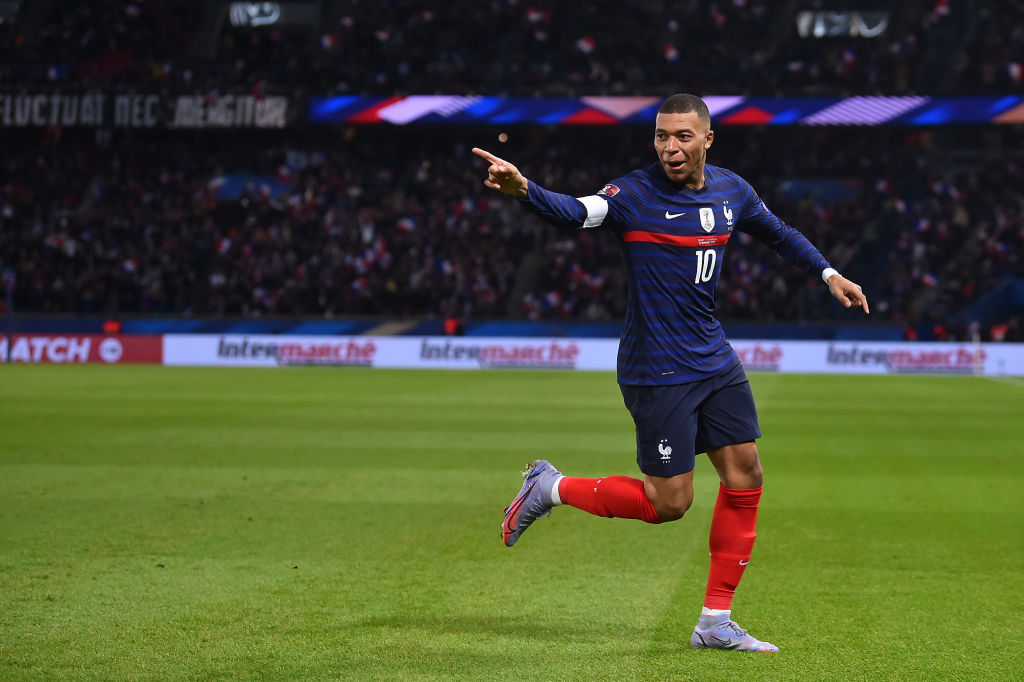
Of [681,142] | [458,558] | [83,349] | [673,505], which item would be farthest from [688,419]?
[83,349]

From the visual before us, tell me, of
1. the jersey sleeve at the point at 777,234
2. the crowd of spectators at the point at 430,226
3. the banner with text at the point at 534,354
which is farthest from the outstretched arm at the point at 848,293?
the crowd of spectators at the point at 430,226

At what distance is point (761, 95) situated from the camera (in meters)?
32.2

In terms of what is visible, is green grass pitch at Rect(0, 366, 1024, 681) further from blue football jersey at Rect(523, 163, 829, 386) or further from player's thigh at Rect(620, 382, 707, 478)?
blue football jersey at Rect(523, 163, 829, 386)

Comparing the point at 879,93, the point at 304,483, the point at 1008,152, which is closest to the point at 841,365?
the point at 879,93

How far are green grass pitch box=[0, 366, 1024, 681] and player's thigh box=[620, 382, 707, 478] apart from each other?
79cm

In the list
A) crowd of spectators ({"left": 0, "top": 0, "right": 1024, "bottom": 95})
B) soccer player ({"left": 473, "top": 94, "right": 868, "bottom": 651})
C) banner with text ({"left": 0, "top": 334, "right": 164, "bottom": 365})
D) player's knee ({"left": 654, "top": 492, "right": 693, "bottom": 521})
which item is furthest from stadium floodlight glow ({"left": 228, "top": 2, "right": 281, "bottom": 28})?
player's knee ({"left": 654, "top": 492, "right": 693, "bottom": 521})

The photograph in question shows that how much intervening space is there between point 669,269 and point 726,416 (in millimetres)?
676

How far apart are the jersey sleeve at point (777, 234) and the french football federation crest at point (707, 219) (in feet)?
0.86

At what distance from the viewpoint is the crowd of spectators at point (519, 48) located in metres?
33.8

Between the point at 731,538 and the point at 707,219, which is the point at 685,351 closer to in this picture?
the point at 707,219

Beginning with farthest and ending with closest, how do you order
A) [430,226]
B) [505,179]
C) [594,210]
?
[430,226], [594,210], [505,179]

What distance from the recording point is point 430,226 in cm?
3409

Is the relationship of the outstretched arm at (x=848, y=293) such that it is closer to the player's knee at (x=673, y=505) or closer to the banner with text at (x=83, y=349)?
the player's knee at (x=673, y=505)

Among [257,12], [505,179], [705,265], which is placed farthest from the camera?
[257,12]
